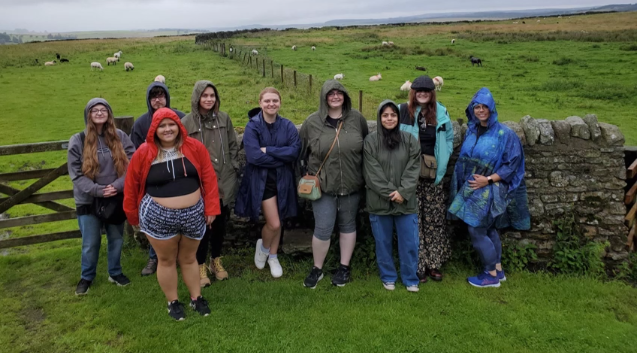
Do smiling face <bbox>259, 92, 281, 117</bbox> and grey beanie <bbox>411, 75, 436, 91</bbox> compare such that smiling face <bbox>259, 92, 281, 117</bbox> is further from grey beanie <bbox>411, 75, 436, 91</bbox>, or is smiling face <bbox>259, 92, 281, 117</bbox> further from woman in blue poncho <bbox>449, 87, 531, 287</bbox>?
woman in blue poncho <bbox>449, 87, 531, 287</bbox>

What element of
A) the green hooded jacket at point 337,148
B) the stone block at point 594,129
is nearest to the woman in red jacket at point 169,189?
the green hooded jacket at point 337,148

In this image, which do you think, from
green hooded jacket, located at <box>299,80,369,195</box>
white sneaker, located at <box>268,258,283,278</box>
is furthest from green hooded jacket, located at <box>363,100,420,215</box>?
white sneaker, located at <box>268,258,283,278</box>

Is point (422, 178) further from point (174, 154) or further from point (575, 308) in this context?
point (174, 154)

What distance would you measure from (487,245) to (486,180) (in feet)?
2.68

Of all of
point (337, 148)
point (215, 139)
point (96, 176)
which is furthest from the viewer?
point (215, 139)

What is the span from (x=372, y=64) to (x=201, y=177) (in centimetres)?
2632

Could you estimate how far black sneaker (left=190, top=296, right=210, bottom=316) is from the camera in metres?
4.55

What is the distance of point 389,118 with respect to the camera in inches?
183

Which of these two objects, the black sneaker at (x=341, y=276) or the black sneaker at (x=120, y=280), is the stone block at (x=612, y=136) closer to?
the black sneaker at (x=341, y=276)

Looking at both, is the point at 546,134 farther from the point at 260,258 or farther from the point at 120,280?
the point at 120,280

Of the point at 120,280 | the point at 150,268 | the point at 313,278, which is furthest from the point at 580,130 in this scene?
the point at 120,280

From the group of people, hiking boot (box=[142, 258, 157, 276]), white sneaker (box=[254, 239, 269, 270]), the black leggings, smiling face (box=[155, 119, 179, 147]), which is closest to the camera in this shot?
smiling face (box=[155, 119, 179, 147])

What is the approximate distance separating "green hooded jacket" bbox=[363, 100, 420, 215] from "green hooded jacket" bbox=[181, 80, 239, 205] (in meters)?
1.59

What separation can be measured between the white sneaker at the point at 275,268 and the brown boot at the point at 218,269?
0.57 m
